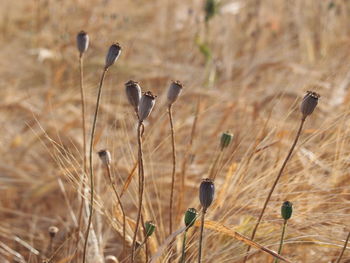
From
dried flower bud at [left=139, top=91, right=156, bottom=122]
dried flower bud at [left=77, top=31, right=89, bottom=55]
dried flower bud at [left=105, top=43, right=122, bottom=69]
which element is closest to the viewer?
dried flower bud at [left=139, top=91, right=156, bottom=122]

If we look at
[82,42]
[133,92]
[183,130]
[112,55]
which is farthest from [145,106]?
[183,130]

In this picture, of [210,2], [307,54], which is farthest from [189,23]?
[210,2]

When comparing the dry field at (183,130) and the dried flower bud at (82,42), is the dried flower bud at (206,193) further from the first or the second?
the dried flower bud at (82,42)

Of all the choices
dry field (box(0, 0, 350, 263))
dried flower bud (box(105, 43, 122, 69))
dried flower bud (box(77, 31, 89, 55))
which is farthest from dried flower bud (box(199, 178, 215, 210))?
dried flower bud (box(77, 31, 89, 55))

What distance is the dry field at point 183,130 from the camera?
109 cm

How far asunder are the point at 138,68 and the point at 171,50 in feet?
1.84

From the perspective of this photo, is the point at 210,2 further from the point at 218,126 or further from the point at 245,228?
the point at 245,228

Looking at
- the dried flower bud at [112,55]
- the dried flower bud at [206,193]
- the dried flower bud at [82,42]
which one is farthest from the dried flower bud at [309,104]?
the dried flower bud at [82,42]

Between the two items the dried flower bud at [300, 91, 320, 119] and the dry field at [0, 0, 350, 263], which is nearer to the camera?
the dried flower bud at [300, 91, 320, 119]

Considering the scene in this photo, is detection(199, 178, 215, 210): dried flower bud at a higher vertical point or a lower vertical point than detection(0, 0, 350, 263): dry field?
lower

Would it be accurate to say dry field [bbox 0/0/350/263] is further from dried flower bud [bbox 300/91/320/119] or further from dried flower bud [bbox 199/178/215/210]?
dried flower bud [bbox 300/91/320/119]

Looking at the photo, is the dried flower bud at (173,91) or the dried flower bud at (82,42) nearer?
the dried flower bud at (173,91)

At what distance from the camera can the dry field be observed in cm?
109

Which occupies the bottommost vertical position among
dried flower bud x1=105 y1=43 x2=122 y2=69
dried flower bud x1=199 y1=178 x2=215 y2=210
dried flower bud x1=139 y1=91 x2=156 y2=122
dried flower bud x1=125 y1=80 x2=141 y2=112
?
dried flower bud x1=199 y1=178 x2=215 y2=210
